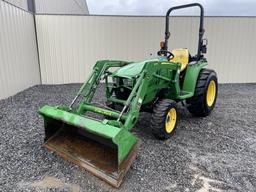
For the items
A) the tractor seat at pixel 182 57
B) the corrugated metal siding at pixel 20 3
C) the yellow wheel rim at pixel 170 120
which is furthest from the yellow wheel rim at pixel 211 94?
the corrugated metal siding at pixel 20 3

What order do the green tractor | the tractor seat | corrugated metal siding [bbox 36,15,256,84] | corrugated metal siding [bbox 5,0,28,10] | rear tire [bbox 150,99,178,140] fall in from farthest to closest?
corrugated metal siding [bbox 36,15,256,84]
corrugated metal siding [bbox 5,0,28,10]
the tractor seat
rear tire [bbox 150,99,178,140]
the green tractor

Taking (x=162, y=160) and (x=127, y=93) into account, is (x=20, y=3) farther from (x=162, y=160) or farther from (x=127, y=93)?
(x=162, y=160)

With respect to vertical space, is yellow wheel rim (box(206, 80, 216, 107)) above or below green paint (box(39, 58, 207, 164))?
below

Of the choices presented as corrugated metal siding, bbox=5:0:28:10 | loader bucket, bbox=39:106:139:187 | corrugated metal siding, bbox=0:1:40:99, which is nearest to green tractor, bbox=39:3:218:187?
loader bucket, bbox=39:106:139:187

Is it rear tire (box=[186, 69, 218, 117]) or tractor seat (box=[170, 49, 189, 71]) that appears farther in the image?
tractor seat (box=[170, 49, 189, 71])

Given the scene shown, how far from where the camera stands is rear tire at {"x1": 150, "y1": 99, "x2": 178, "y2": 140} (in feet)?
9.82

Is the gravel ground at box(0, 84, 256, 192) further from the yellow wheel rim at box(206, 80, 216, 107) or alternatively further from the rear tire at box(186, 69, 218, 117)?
the yellow wheel rim at box(206, 80, 216, 107)

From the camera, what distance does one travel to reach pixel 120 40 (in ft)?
25.7

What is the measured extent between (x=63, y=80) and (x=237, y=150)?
657cm

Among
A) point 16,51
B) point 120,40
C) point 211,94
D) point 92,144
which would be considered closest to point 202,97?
point 211,94

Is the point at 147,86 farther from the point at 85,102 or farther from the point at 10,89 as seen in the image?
the point at 10,89

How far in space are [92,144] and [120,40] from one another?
5.74 metres

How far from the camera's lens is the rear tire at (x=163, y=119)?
9.82 feet

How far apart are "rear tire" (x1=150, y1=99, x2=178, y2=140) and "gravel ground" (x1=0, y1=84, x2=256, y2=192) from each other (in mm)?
151
